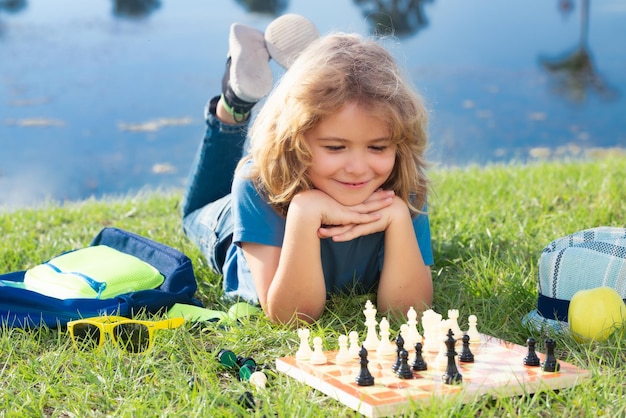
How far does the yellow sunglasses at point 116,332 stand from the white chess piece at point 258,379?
485 mm

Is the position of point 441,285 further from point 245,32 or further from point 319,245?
point 245,32

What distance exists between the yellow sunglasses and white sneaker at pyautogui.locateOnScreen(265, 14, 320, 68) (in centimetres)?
172

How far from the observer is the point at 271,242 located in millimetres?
3047

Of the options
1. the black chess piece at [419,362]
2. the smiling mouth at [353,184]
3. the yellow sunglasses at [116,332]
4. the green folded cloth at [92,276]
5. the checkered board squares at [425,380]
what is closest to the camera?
the checkered board squares at [425,380]

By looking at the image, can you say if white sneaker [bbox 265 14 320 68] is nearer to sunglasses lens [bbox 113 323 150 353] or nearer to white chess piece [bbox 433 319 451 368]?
sunglasses lens [bbox 113 323 150 353]

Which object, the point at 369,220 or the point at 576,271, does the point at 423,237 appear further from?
the point at 576,271

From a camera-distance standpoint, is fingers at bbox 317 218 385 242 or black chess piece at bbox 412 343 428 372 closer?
black chess piece at bbox 412 343 428 372

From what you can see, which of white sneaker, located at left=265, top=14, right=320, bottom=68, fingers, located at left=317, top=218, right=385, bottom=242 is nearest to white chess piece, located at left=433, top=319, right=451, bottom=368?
fingers, located at left=317, top=218, right=385, bottom=242

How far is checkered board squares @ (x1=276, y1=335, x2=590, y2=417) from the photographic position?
2.06 metres

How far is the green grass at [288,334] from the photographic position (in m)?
2.17

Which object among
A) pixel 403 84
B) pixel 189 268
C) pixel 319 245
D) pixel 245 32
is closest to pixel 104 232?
pixel 189 268

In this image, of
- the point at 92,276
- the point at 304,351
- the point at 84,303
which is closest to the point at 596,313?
the point at 304,351

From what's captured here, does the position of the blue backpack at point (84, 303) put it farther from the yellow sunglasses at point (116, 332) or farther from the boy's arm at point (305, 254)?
the boy's arm at point (305, 254)

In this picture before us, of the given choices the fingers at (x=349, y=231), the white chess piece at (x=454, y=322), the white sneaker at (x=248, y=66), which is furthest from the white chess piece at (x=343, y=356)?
the white sneaker at (x=248, y=66)
